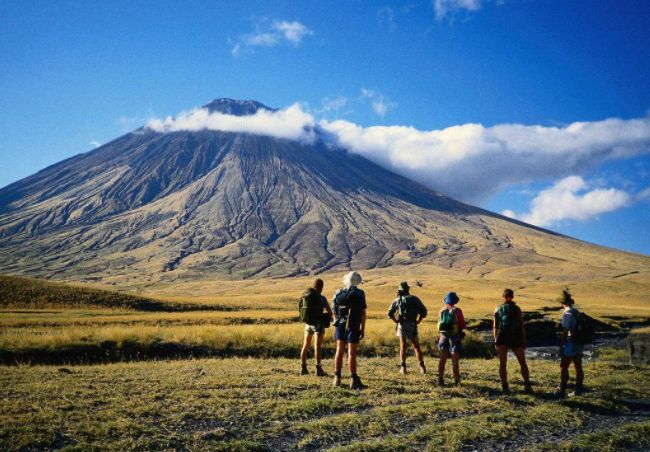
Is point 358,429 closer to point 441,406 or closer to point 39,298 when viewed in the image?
point 441,406

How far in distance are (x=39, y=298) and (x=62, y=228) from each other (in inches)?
7385

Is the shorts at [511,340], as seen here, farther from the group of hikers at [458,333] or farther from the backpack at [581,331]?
the backpack at [581,331]

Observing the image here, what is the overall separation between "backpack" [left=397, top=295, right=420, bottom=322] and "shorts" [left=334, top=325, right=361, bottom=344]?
208 cm

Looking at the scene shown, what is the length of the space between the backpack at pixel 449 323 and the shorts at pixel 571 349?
8.22ft

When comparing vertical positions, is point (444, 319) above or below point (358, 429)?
above

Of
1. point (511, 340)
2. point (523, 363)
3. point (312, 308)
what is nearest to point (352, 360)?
point (312, 308)

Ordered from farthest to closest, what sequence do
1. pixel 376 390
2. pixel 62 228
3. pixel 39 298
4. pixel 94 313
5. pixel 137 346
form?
pixel 62 228 < pixel 39 298 < pixel 94 313 < pixel 137 346 < pixel 376 390

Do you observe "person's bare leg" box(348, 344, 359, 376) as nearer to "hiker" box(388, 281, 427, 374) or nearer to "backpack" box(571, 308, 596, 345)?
"hiker" box(388, 281, 427, 374)

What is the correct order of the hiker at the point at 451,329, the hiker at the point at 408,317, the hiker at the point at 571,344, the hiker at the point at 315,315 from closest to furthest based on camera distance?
the hiker at the point at 571,344 < the hiker at the point at 451,329 < the hiker at the point at 315,315 < the hiker at the point at 408,317

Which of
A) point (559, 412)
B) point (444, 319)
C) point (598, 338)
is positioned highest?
point (444, 319)

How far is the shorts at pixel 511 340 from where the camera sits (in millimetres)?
10547

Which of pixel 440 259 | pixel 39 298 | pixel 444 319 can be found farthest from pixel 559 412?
pixel 440 259

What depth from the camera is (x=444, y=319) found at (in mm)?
11023

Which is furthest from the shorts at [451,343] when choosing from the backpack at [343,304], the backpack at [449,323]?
the backpack at [343,304]
